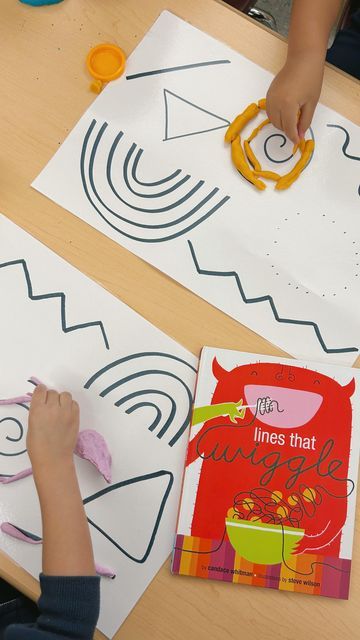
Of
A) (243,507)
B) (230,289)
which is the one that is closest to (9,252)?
(230,289)

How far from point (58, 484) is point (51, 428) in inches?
2.3

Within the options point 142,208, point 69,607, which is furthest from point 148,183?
point 69,607

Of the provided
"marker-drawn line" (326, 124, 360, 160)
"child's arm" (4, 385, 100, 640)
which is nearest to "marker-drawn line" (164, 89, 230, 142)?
"marker-drawn line" (326, 124, 360, 160)

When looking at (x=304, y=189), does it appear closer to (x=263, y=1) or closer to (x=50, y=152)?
(x=50, y=152)

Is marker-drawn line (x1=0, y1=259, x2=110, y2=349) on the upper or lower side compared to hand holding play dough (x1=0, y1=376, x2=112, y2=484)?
upper

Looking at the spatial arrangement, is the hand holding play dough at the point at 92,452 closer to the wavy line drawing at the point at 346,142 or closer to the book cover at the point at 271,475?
the book cover at the point at 271,475

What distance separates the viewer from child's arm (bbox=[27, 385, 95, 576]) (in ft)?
2.08

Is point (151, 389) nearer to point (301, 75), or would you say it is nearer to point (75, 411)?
point (75, 411)

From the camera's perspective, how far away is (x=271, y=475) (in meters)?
0.66

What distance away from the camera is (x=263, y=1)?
4.52ft

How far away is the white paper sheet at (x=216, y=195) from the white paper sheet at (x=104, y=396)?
80 millimetres

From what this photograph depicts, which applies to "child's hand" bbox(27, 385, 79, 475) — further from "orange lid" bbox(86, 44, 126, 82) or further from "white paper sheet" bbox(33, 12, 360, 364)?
"orange lid" bbox(86, 44, 126, 82)

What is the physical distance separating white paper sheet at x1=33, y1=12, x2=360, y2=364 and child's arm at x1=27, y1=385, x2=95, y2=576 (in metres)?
0.20

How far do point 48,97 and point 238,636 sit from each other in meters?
0.63
